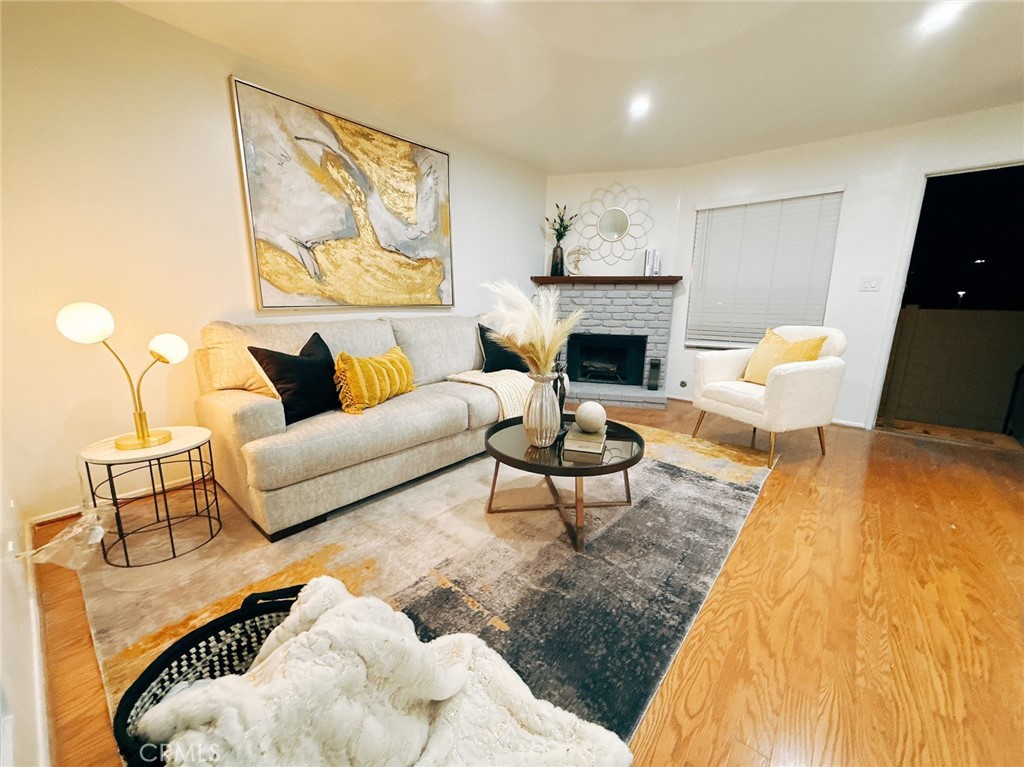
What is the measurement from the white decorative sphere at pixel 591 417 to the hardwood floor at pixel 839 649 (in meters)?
0.74

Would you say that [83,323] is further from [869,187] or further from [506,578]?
[869,187]

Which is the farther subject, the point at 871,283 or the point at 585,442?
the point at 871,283

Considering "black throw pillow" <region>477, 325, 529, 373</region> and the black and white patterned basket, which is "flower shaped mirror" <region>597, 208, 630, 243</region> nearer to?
"black throw pillow" <region>477, 325, 529, 373</region>

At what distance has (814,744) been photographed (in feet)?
3.00

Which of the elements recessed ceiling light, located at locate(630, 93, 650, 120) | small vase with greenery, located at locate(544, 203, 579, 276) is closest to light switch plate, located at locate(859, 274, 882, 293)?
recessed ceiling light, located at locate(630, 93, 650, 120)

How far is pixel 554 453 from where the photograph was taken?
1682 millimetres

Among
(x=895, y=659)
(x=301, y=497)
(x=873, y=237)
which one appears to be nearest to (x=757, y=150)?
(x=873, y=237)

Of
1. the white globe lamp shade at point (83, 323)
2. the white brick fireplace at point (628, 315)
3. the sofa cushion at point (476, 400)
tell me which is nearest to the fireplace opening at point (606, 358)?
the white brick fireplace at point (628, 315)

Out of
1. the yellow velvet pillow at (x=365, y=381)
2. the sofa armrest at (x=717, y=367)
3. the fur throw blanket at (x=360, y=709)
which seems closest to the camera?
the fur throw blanket at (x=360, y=709)

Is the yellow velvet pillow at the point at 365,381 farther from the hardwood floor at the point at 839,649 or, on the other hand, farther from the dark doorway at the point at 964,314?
the dark doorway at the point at 964,314

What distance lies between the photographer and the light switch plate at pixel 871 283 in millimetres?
3080

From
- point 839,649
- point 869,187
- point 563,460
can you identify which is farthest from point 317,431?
point 869,187

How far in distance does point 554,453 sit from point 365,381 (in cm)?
109

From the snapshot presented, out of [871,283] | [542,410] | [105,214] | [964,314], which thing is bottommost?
[542,410]
